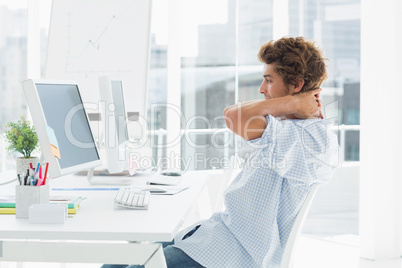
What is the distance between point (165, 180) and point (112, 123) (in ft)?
1.31

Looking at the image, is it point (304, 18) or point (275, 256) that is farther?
point (304, 18)

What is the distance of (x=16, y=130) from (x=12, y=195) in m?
0.31

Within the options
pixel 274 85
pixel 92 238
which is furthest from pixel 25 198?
pixel 274 85

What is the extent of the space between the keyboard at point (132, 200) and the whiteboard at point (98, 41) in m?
1.85

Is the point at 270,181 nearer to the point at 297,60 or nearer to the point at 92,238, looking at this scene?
the point at 297,60

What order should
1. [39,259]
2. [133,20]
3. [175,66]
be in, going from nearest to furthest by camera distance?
[39,259] → [133,20] → [175,66]

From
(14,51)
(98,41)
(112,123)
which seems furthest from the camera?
(14,51)

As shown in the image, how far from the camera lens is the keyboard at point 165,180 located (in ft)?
6.89

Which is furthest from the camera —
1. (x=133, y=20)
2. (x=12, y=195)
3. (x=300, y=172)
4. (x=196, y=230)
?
(x=133, y=20)

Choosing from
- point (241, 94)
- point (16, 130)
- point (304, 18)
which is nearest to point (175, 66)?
point (241, 94)

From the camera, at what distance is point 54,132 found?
1573 millimetres

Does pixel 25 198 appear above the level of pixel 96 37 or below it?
below

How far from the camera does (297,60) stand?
1590 mm

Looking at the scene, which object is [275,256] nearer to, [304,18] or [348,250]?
[348,250]
